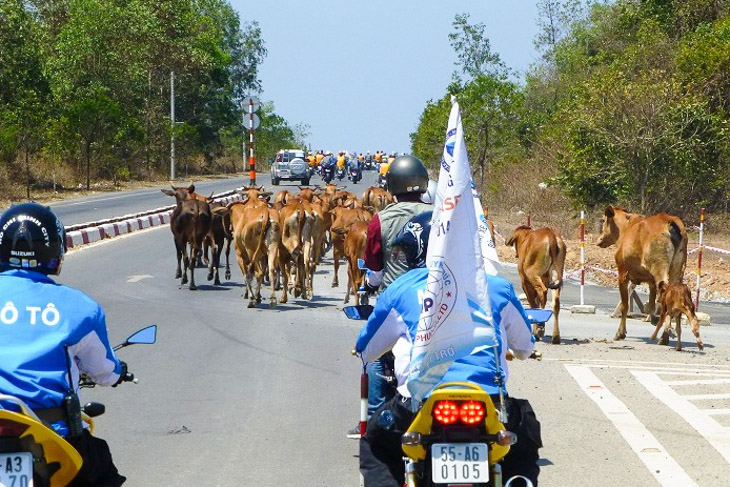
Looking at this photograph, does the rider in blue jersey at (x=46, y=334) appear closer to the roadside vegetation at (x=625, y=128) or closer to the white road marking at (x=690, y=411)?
the white road marking at (x=690, y=411)

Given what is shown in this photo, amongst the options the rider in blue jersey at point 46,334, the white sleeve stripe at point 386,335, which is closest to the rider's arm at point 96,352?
the rider in blue jersey at point 46,334

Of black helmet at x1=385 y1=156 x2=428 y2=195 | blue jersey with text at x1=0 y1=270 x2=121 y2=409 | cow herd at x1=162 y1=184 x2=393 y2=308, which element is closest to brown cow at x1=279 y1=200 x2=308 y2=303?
cow herd at x1=162 y1=184 x2=393 y2=308

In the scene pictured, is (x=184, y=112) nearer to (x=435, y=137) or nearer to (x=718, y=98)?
(x=435, y=137)

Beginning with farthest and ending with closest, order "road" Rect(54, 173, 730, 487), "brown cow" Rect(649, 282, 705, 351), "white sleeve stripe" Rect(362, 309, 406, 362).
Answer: "brown cow" Rect(649, 282, 705, 351)
"road" Rect(54, 173, 730, 487)
"white sleeve stripe" Rect(362, 309, 406, 362)

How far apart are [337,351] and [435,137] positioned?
38.2 metres

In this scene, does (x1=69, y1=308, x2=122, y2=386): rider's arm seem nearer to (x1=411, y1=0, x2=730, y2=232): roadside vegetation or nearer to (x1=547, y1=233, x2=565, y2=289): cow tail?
(x1=547, y1=233, x2=565, y2=289): cow tail

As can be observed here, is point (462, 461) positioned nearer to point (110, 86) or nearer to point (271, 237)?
point (271, 237)

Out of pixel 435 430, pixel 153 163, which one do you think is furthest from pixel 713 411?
pixel 153 163

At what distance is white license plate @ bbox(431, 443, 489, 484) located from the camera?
491 centimetres

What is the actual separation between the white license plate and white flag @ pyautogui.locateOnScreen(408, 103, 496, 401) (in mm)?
329

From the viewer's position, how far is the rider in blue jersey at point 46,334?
459 cm

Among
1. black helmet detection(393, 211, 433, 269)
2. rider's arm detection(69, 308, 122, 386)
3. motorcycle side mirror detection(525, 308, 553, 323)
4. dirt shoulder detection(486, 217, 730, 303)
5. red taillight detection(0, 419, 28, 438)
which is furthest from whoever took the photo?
dirt shoulder detection(486, 217, 730, 303)

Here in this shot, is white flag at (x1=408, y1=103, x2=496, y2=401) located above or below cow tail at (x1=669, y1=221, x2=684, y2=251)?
above

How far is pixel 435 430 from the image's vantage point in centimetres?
492
